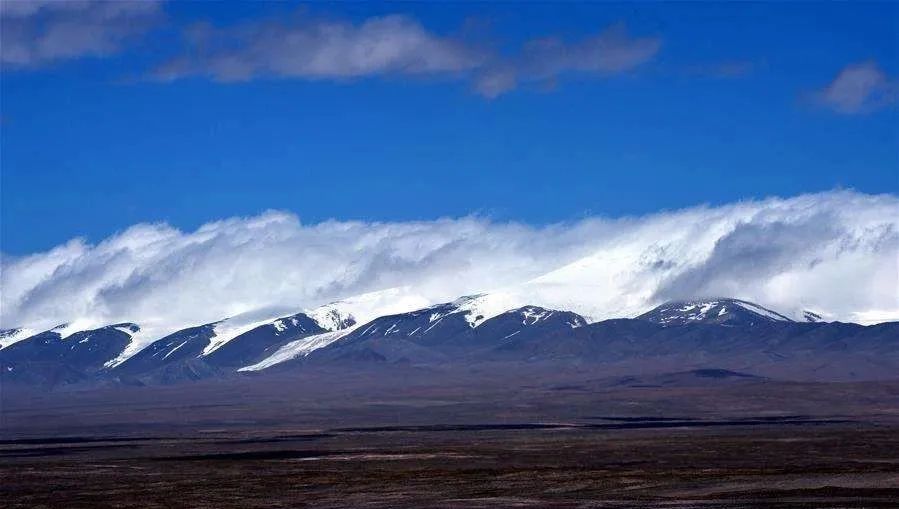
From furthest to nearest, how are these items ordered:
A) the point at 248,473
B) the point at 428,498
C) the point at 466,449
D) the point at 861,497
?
the point at 466,449
the point at 248,473
the point at 428,498
the point at 861,497

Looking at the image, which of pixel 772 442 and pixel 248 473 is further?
pixel 772 442

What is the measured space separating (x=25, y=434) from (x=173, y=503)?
96703mm

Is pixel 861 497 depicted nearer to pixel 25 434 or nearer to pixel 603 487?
pixel 603 487

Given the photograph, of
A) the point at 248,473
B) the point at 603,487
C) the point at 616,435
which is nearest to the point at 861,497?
the point at 603,487

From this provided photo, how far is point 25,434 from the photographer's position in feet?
549

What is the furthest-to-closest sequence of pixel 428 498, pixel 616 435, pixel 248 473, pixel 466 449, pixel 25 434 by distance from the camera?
pixel 25 434 < pixel 616 435 < pixel 466 449 < pixel 248 473 < pixel 428 498

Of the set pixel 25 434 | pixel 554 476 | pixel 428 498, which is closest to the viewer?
pixel 428 498

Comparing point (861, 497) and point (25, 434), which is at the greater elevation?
point (25, 434)

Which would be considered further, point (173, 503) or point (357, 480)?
point (357, 480)

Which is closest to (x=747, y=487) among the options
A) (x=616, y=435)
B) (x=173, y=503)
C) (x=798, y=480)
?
(x=798, y=480)

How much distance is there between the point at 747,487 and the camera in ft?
253

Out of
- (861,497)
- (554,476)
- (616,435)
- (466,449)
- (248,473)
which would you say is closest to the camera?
(861,497)

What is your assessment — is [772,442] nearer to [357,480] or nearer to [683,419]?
[357,480]

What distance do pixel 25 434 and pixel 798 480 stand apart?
351 feet
